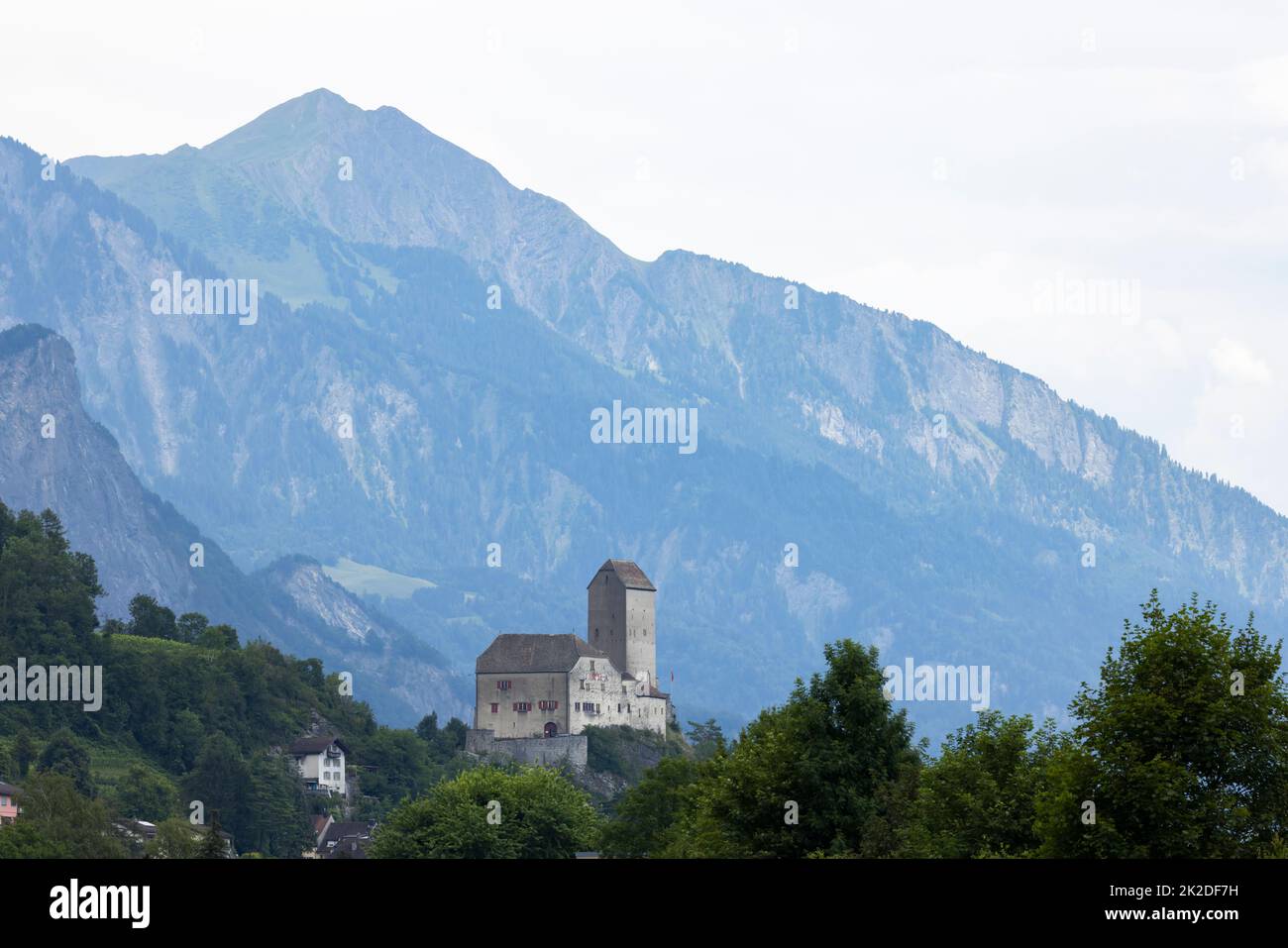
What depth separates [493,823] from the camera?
113250mm

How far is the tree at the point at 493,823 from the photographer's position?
11169cm

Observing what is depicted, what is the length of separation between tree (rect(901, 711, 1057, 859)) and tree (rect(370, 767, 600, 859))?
39.0 m

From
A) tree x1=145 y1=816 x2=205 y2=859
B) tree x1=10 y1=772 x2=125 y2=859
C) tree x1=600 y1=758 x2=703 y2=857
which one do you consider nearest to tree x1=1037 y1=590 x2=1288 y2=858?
tree x1=600 y1=758 x2=703 y2=857

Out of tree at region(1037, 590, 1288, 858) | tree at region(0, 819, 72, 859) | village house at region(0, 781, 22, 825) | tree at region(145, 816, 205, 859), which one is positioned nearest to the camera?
tree at region(1037, 590, 1288, 858)

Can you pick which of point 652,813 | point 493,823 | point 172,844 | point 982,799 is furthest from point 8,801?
point 982,799

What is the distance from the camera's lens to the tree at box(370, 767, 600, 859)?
112 meters

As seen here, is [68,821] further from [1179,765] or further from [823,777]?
[1179,765]

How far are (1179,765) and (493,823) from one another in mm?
59111

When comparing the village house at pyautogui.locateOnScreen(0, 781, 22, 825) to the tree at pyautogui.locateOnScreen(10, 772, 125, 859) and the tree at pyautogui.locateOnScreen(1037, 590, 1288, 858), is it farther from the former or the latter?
the tree at pyautogui.locateOnScreen(1037, 590, 1288, 858)

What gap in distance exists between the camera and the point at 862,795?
267 feet
